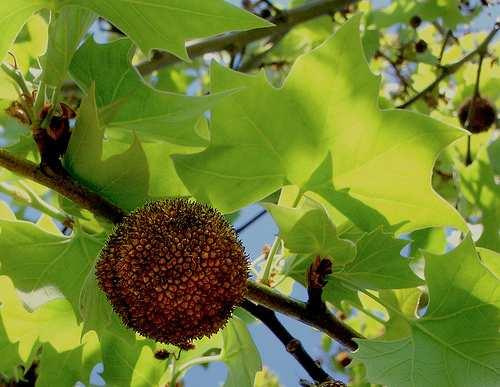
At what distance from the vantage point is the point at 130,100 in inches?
66.9

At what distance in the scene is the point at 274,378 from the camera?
200 inches

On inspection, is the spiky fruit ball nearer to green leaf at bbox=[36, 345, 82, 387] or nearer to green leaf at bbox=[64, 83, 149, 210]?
green leaf at bbox=[64, 83, 149, 210]

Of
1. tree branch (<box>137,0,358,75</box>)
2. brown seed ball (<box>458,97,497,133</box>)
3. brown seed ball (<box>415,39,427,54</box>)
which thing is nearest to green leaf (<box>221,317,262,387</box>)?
tree branch (<box>137,0,358,75</box>)

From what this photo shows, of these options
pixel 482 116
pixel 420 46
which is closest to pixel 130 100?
pixel 482 116

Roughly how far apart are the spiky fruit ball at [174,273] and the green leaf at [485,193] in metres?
1.09

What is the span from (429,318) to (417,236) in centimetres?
99

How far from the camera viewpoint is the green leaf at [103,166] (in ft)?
5.21

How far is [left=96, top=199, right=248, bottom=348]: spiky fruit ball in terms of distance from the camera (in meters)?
1.49

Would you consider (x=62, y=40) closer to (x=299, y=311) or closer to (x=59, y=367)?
(x=299, y=311)

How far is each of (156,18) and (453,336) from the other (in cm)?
88

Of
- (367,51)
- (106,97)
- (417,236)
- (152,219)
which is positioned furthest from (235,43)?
(152,219)

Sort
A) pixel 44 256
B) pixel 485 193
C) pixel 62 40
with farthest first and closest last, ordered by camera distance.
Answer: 1. pixel 485 193
2. pixel 44 256
3. pixel 62 40

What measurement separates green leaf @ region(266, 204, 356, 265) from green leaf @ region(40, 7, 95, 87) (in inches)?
19.2

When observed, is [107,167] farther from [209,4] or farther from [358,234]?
[358,234]
